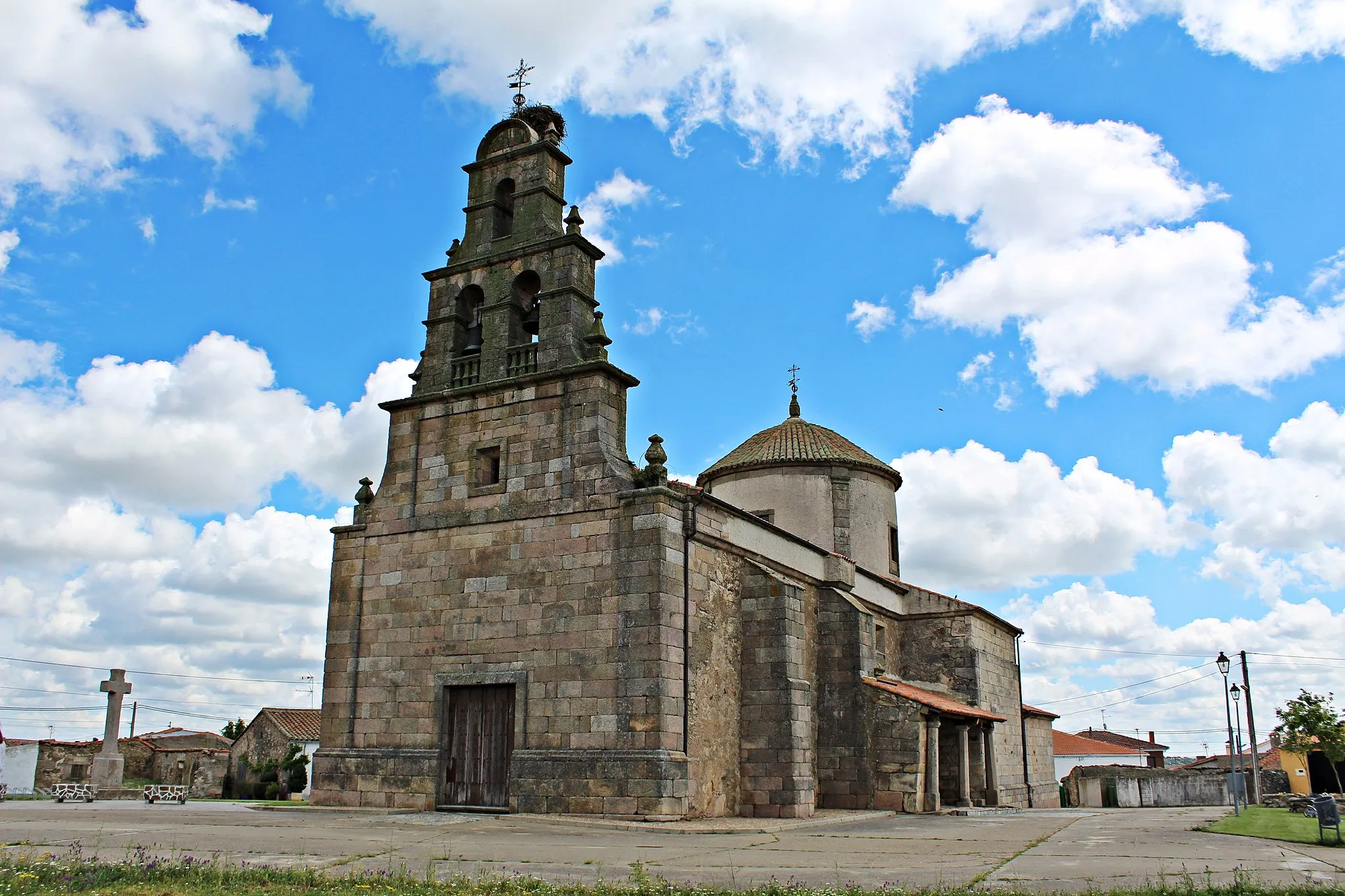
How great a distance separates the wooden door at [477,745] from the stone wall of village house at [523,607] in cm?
28

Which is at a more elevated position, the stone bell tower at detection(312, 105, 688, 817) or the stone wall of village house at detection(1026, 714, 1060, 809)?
the stone bell tower at detection(312, 105, 688, 817)

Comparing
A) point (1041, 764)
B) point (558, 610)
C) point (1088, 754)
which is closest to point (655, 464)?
point (558, 610)

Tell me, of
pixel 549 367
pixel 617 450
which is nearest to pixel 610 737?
pixel 617 450

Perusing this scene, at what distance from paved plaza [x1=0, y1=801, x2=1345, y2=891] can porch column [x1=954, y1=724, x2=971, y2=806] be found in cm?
546

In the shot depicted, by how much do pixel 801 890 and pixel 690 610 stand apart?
956 centimetres

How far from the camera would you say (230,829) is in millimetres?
12773

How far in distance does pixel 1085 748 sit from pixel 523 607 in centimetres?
5402

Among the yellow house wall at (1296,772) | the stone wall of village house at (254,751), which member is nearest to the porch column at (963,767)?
the stone wall of village house at (254,751)

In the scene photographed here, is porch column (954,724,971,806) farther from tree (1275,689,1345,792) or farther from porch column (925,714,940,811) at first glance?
tree (1275,689,1345,792)

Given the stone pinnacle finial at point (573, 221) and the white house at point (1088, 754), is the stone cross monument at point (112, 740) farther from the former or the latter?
the white house at point (1088, 754)

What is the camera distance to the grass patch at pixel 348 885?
7.43 meters

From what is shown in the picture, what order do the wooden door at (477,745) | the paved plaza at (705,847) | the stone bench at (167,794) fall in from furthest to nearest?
1. the stone bench at (167,794)
2. the wooden door at (477,745)
3. the paved plaza at (705,847)

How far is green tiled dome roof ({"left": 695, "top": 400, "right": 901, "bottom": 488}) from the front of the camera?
2678cm

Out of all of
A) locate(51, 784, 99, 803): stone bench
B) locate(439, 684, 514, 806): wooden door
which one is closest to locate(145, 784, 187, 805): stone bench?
locate(51, 784, 99, 803): stone bench
